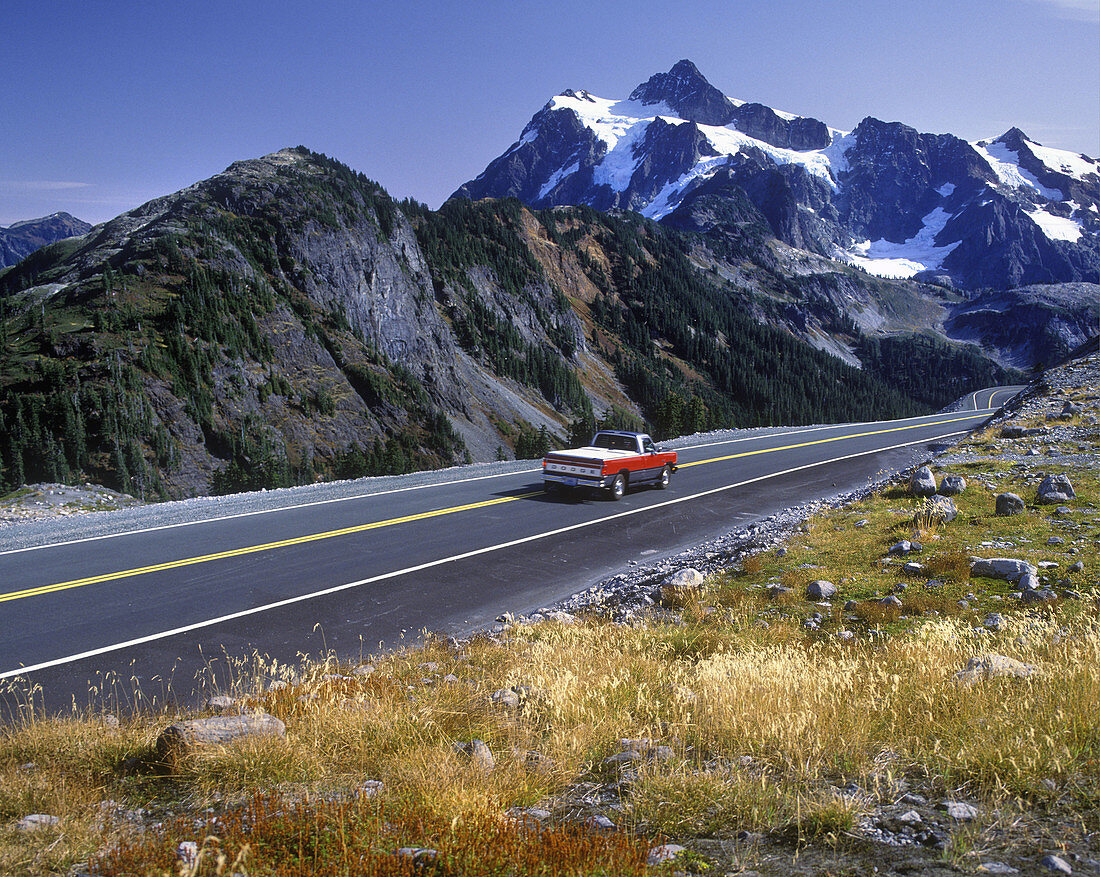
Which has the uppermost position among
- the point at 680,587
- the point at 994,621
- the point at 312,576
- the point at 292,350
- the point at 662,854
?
the point at 292,350

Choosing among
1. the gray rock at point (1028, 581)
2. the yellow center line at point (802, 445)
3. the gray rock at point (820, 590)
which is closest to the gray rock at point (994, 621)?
the gray rock at point (1028, 581)

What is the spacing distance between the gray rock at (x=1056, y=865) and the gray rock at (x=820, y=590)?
18.1 feet

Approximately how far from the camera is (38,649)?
24.8 ft

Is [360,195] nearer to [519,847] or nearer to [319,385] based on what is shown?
[319,385]

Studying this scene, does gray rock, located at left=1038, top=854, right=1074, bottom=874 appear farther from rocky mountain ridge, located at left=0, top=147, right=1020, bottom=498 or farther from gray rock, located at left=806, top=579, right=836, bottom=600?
rocky mountain ridge, located at left=0, top=147, right=1020, bottom=498

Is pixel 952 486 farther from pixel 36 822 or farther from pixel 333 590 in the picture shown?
pixel 36 822

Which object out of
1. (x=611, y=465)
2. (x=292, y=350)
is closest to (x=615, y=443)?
(x=611, y=465)

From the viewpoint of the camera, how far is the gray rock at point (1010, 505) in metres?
11.0

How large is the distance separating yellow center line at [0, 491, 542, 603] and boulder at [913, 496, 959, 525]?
9276mm

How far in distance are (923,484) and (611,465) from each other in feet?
23.4

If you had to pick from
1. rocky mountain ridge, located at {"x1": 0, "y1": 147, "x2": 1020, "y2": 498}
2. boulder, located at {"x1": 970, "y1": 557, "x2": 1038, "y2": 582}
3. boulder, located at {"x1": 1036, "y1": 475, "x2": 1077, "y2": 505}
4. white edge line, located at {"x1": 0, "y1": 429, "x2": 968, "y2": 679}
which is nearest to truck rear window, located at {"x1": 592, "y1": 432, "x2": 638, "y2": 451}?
white edge line, located at {"x1": 0, "y1": 429, "x2": 968, "y2": 679}

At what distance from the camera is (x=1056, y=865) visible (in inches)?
116

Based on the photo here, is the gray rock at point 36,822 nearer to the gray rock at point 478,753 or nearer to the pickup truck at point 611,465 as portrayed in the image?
the gray rock at point 478,753

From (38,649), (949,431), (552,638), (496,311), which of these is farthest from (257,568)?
(496,311)
